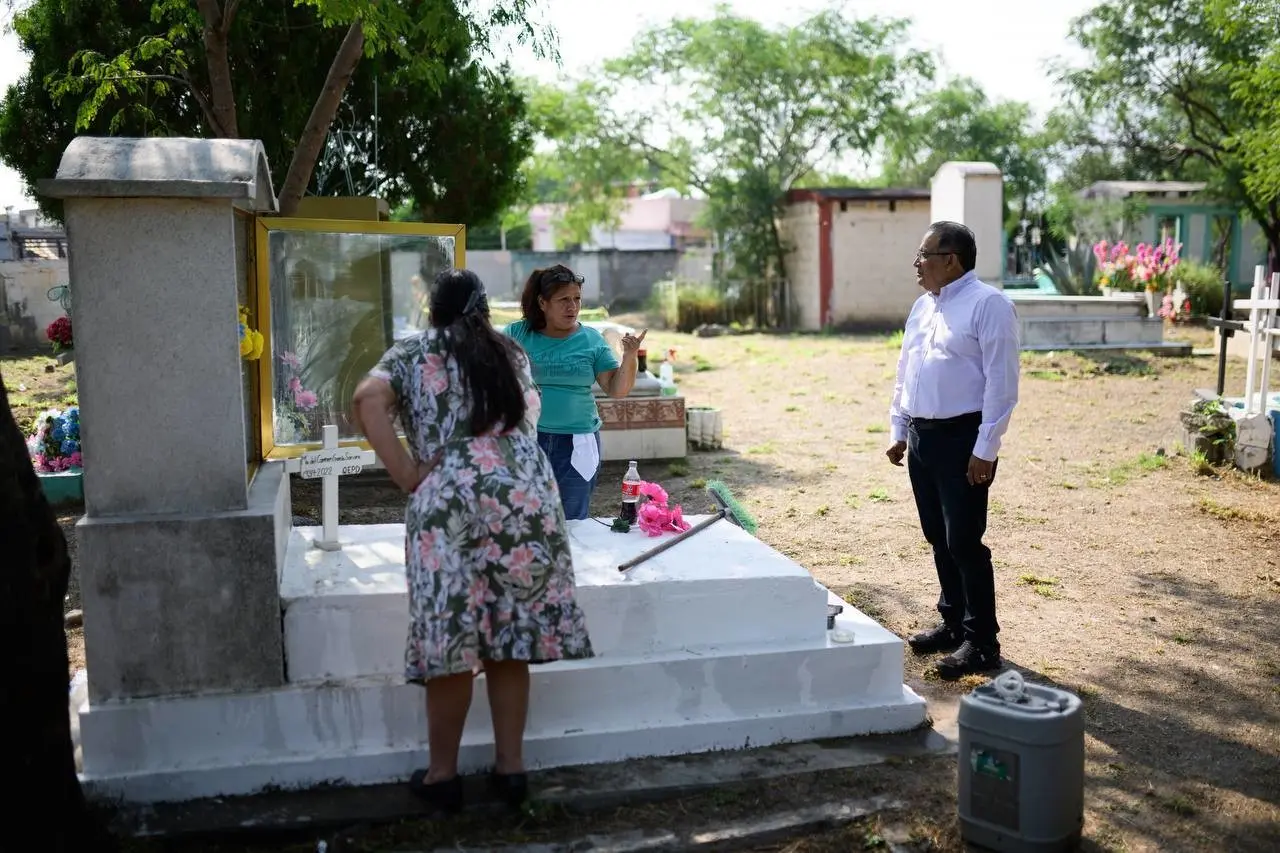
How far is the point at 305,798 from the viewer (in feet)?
12.1

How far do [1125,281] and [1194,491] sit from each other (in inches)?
432

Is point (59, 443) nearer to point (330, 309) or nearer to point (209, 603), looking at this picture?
point (330, 309)

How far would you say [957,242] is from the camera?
467cm

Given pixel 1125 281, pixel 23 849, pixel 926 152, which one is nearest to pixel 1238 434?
pixel 23 849

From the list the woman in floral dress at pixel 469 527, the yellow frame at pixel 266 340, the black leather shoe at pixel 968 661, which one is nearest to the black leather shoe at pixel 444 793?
the woman in floral dress at pixel 469 527

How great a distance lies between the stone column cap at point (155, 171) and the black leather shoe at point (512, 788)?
76.7 inches

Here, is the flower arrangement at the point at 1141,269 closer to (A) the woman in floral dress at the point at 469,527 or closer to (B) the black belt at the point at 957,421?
(B) the black belt at the point at 957,421

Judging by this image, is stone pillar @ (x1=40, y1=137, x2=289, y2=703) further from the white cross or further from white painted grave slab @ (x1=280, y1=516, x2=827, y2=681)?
the white cross

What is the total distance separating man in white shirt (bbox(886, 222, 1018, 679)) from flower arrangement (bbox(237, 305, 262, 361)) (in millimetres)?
2613

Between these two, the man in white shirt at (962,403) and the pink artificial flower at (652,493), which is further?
the pink artificial flower at (652,493)

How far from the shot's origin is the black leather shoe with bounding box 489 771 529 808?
3.57 metres

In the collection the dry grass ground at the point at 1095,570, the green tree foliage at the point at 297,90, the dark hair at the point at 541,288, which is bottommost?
the dry grass ground at the point at 1095,570

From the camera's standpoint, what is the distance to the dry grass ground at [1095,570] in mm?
3840

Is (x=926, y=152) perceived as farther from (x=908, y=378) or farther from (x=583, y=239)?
(x=908, y=378)
